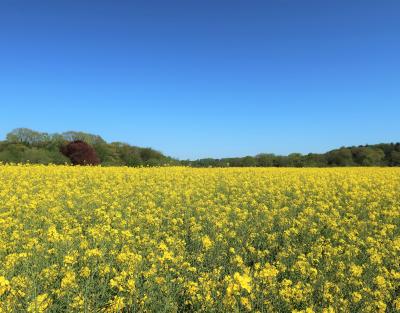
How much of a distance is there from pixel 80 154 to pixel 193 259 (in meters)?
23.4

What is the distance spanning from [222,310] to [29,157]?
2412cm

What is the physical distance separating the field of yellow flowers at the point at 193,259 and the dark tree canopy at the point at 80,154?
617 inches

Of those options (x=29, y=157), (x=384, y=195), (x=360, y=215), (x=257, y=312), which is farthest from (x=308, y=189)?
(x=29, y=157)

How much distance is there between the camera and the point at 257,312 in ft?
14.2

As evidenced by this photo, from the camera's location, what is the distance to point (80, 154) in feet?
92.1

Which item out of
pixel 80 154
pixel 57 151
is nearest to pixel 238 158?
pixel 80 154

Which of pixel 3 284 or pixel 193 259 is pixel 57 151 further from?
pixel 3 284

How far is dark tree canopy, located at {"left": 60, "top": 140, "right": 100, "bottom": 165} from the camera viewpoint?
27.9 meters

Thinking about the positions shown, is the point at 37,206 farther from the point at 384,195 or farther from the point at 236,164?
the point at 236,164

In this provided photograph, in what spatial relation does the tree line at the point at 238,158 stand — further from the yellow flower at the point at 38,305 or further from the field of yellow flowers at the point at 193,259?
the yellow flower at the point at 38,305

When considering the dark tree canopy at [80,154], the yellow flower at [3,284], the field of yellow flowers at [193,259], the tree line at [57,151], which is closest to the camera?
the yellow flower at [3,284]

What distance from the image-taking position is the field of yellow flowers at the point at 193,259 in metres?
4.54

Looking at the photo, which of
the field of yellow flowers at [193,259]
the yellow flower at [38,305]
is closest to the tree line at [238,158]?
the field of yellow flowers at [193,259]

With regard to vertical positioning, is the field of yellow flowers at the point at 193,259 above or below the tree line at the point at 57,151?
below
